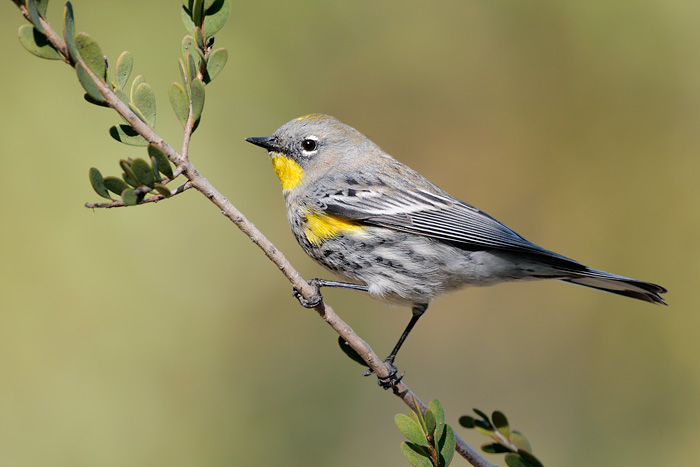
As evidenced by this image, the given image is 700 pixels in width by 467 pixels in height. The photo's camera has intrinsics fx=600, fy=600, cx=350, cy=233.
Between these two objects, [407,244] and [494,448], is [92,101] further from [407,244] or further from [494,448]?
[407,244]

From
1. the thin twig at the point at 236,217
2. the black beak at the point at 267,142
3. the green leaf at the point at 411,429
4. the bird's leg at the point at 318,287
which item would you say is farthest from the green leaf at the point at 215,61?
the black beak at the point at 267,142

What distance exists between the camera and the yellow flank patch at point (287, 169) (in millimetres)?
3262

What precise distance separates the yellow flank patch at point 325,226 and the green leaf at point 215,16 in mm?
1469

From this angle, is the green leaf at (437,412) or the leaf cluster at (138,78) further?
the green leaf at (437,412)

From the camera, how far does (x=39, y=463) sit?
3258 mm

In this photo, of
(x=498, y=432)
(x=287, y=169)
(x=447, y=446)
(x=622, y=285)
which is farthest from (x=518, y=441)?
(x=287, y=169)

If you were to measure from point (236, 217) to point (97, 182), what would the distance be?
0.42 metres

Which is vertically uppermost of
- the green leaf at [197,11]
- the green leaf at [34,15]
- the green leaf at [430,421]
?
the green leaf at [34,15]

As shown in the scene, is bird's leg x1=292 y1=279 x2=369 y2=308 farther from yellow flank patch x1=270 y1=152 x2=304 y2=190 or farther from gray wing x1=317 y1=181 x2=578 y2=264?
yellow flank patch x1=270 y1=152 x2=304 y2=190

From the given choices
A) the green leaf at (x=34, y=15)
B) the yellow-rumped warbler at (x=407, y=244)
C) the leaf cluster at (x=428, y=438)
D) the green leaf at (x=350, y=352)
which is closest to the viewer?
the green leaf at (x=34, y=15)

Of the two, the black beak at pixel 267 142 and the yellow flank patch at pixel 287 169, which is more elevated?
the black beak at pixel 267 142

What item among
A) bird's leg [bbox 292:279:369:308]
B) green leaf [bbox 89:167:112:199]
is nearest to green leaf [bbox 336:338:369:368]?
bird's leg [bbox 292:279:369:308]

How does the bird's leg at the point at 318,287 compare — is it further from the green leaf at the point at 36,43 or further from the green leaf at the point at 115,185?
the green leaf at the point at 36,43

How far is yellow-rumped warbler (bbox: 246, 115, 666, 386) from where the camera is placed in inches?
110
